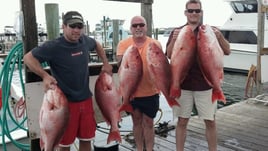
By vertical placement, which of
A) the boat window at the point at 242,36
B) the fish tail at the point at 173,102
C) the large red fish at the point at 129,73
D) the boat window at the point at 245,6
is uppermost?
the boat window at the point at 245,6

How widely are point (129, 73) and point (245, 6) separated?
13371 millimetres

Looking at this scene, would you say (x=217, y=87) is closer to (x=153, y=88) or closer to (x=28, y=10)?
(x=153, y=88)

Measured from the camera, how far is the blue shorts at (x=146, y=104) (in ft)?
10.4

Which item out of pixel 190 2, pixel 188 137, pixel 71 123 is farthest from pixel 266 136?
pixel 71 123

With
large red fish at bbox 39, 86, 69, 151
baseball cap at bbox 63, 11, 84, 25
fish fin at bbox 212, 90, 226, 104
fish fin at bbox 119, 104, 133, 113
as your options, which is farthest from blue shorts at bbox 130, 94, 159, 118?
baseball cap at bbox 63, 11, 84, 25

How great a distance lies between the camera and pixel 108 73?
2.91 m

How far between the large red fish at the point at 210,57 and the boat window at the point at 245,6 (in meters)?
12.8

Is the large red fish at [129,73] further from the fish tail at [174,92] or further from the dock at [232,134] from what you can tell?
the dock at [232,134]

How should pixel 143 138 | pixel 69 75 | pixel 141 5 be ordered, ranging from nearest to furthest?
pixel 69 75 < pixel 143 138 < pixel 141 5

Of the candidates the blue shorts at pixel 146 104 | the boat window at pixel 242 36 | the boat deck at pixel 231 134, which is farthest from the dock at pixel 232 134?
the boat window at pixel 242 36

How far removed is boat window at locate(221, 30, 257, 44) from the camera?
45.4 ft

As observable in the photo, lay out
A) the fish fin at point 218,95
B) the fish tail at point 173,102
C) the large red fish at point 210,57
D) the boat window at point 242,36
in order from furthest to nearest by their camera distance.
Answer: the boat window at point 242,36 → the fish tail at point 173,102 → the fish fin at point 218,95 → the large red fish at point 210,57

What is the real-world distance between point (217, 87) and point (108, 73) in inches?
41.3

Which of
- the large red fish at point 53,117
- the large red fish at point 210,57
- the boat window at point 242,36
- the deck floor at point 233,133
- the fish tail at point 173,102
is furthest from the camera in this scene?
the boat window at point 242,36
